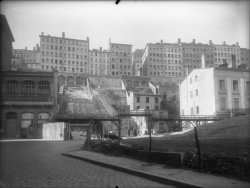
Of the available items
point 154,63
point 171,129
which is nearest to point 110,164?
point 171,129

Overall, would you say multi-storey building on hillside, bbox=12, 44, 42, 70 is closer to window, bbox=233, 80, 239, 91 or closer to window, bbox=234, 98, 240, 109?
window, bbox=233, 80, 239, 91

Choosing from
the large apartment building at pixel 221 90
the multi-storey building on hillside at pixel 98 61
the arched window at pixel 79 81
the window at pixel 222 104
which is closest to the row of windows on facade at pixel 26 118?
the large apartment building at pixel 221 90

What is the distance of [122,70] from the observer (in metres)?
118

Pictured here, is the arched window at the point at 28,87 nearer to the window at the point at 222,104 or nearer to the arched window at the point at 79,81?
the window at the point at 222,104

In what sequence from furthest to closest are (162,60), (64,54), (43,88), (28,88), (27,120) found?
(162,60)
(64,54)
(43,88)
(28,88)
(27,120)

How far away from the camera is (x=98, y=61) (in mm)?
119562

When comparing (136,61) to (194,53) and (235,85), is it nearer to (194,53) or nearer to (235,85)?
(194,53)

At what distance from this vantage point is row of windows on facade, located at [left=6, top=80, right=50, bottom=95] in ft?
174

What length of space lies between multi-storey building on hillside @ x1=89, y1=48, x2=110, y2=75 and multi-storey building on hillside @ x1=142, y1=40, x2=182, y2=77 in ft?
55.5

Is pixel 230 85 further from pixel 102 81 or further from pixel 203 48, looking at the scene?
pixel 203 48

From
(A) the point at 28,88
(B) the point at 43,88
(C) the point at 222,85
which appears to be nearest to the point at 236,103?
(C) the point at 222,85

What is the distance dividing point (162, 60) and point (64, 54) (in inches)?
1594

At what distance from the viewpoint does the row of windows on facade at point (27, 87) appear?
174ft

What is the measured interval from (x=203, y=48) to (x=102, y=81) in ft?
181
